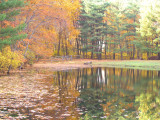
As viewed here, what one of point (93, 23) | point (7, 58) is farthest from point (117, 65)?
point (7, 58)

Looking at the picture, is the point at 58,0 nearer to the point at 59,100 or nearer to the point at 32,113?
the point at 59,100

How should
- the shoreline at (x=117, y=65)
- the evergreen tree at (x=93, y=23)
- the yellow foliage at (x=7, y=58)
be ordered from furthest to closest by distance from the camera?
the evergreen tree at (x=93, y=23)
the shoreline at (x=117, y=65)
the yellow foliage at (x=7, y=58)

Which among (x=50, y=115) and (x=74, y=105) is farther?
(x=74, y=105)

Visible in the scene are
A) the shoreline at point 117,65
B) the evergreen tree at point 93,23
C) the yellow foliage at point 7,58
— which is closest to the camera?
the yellow foliage at point 7,58

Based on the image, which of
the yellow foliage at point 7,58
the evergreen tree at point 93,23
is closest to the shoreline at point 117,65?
the yellow foliage at point 7,58

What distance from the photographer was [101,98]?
1126 cm

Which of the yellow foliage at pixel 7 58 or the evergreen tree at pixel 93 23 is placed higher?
the evergreen tree at pixel 93 23

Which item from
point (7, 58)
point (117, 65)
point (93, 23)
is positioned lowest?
point (117, 65)

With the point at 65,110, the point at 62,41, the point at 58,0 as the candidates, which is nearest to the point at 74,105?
the point at 65,110

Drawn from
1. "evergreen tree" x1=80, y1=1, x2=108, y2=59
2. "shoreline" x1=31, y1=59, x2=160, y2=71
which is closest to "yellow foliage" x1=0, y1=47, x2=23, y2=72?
"shoreline" x1=31, y1=59, x2=160, y2=71

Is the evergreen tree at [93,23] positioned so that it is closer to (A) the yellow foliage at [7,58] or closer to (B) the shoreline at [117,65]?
(B) the shoreline at [117,65]

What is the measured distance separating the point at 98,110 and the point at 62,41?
1782 inches

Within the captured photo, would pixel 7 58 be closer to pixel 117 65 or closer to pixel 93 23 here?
pixel 117 65

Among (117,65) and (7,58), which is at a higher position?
(7,58)
